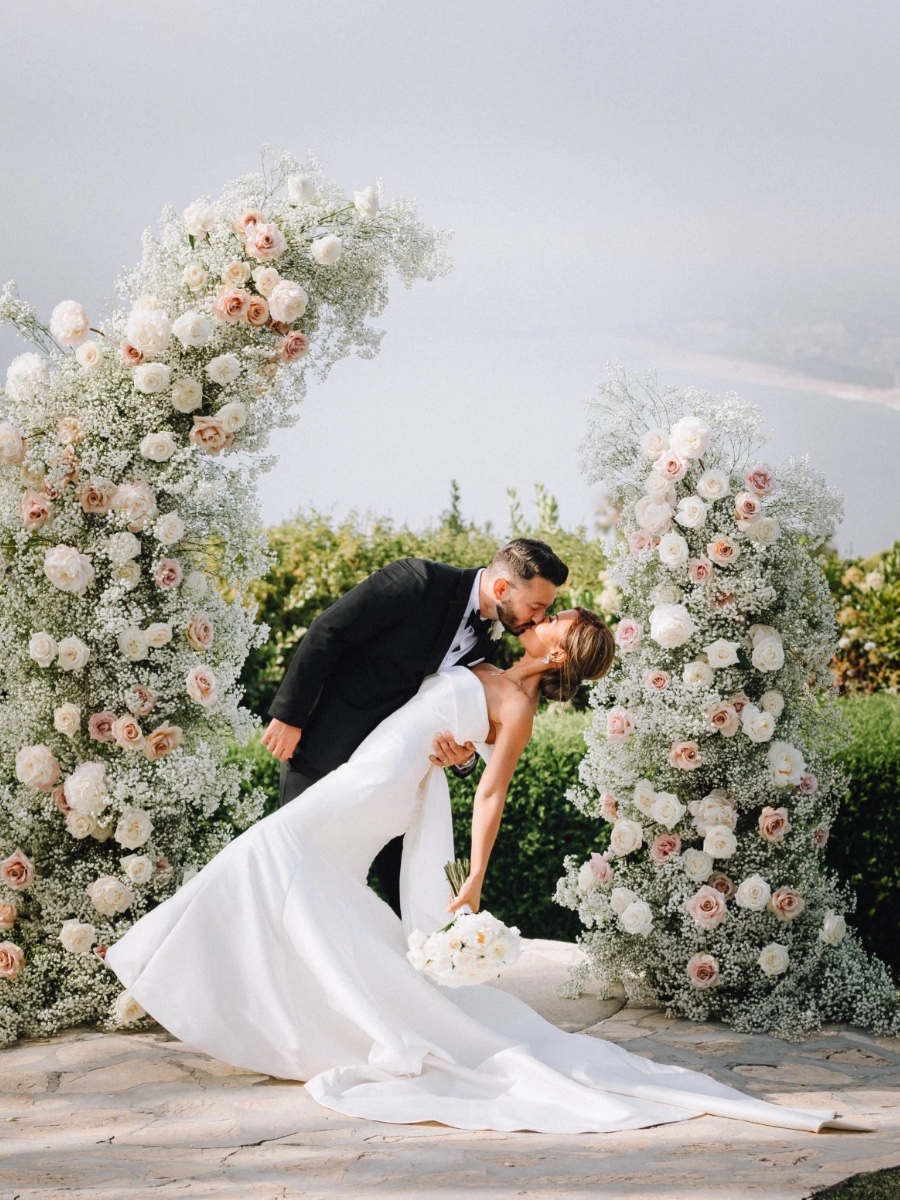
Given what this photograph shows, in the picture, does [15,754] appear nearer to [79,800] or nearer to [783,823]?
[79,800]

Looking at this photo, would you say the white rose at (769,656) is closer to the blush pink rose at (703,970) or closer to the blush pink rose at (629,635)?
the blush pink rose at (629,635)

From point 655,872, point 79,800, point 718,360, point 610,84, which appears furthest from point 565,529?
point 79,800

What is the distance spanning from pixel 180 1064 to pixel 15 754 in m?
1.29

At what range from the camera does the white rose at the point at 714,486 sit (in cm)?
468

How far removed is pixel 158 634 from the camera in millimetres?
4500

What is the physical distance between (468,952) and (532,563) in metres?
1.25

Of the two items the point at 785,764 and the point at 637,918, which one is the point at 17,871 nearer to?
the point at 637,918

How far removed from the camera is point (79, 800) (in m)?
4.46

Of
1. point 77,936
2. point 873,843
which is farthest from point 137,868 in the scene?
point 873,843

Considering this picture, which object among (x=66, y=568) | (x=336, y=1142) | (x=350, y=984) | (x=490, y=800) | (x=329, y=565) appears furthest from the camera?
(x=329, y=565)

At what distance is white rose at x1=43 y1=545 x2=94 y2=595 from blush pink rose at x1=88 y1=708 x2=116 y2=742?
0.46 meters

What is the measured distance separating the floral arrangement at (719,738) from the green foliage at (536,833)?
1.10 m

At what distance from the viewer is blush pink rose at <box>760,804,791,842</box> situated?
15.4 ft

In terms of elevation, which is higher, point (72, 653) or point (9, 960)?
point (72, 653)
